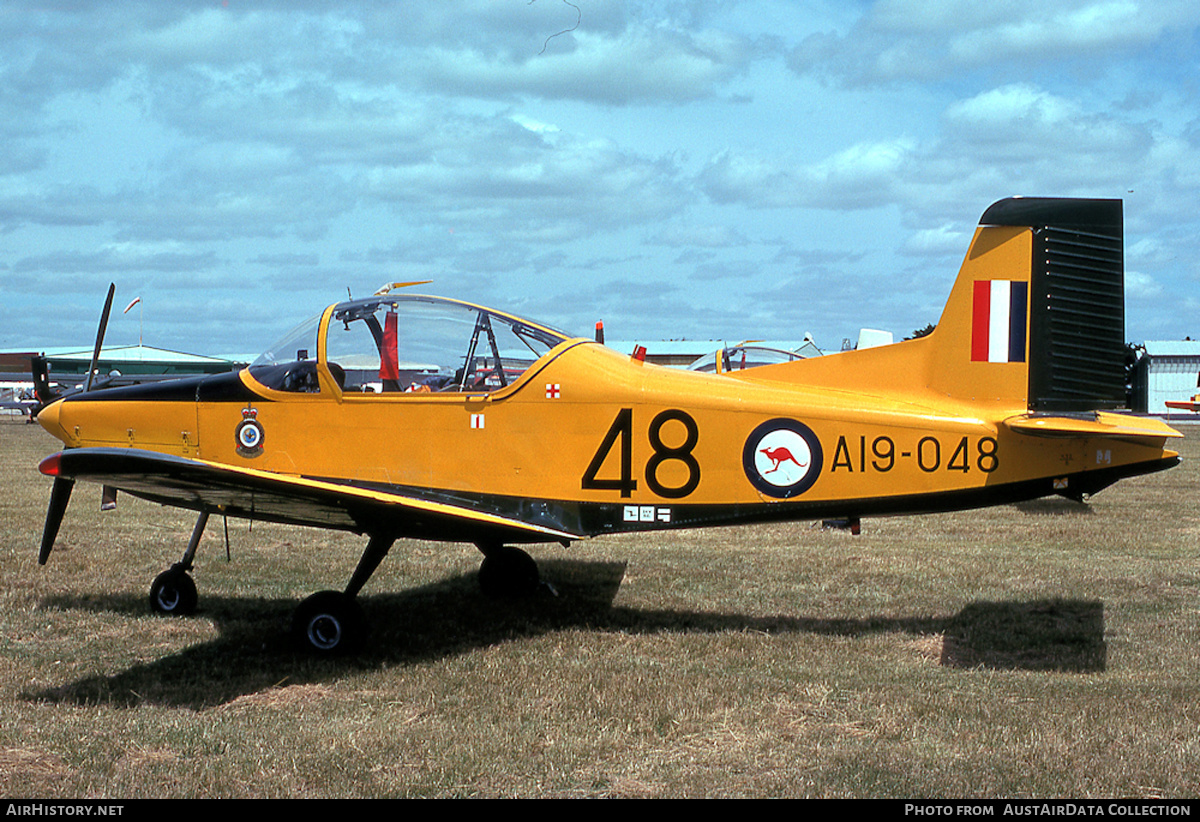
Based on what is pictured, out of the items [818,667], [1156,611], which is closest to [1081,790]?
[818,667]

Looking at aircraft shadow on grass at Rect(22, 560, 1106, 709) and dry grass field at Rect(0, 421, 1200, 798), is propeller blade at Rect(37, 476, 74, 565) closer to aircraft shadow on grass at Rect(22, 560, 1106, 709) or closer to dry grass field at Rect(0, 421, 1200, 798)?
dry grass field at Rect(0, 421, 1200, 798)

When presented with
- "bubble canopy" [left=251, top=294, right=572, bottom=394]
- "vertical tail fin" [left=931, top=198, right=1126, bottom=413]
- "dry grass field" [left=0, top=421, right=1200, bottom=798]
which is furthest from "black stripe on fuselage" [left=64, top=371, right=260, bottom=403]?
"vertical tail fin" [left=931, top=198, right=1126, bottom=413]

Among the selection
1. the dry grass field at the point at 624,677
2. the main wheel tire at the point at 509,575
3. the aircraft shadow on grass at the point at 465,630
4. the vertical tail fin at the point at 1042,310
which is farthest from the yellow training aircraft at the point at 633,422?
the main wheel tire at the point at 509,575

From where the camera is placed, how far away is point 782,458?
6066 millimetres

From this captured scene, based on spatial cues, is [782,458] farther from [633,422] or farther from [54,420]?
[54,420]

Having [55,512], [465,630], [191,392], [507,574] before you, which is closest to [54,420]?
[55,512]

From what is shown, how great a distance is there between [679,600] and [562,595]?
954 millimetres

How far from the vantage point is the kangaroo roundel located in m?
6.05

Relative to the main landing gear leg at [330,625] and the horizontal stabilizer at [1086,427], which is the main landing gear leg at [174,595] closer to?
the main landing gear leg at [330,625]

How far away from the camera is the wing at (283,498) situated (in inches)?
193

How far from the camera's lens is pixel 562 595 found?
7898 mm

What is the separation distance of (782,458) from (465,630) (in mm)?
2541
